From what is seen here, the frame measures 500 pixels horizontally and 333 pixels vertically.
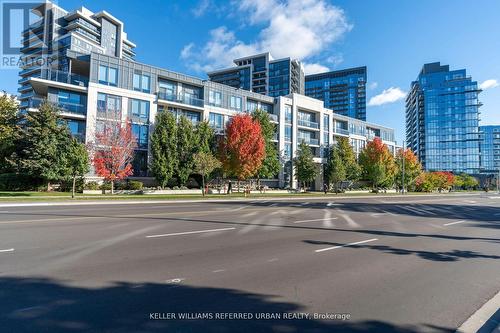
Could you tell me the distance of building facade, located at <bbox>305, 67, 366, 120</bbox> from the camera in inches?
6033

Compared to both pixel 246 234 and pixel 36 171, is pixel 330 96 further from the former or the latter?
pixel 246 234

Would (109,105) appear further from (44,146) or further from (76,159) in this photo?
(76,159)

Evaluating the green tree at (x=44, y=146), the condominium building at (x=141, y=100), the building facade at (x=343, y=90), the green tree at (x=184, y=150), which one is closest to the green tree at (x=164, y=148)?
the green tree at (x=184, y=150)

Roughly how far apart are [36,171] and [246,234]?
99.7ft

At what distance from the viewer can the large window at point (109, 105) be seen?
3472 centimetres

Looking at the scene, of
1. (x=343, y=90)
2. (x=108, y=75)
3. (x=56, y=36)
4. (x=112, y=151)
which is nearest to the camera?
(x=112, y=151)

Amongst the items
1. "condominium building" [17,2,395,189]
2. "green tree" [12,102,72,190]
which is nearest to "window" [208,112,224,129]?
"condominium building" [17,2,395,189]

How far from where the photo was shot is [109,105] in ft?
123

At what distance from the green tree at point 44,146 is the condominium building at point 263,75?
85.8 metres

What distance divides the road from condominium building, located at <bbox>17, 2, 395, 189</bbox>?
2990cm

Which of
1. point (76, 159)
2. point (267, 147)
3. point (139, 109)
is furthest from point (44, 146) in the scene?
point (267, 147)

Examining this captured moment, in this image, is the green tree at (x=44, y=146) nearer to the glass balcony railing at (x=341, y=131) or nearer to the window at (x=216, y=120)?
the window at (x=216, y=120)

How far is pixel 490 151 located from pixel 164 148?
17791cm

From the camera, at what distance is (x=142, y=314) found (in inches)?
164
